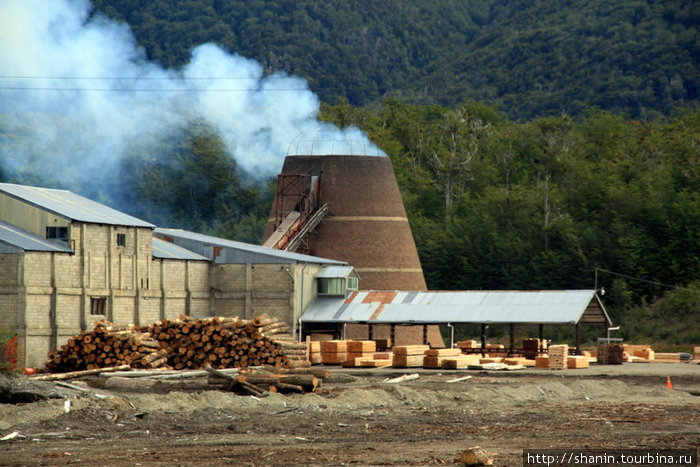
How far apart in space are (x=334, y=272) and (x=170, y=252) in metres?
8.20

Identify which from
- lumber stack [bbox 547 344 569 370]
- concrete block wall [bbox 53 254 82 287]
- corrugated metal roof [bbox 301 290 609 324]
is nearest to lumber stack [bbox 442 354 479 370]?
lumber stack [bbox 547 344 569 370]

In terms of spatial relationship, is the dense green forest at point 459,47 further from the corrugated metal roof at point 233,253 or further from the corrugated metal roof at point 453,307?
the corrugated metal roof at point 453,307

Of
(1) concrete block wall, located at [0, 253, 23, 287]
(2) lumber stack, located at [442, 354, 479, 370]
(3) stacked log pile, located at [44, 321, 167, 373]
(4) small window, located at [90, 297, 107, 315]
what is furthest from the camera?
(2) lumber stack, located at [442, 354, 479, 370]

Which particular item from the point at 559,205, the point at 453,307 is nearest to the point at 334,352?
the point at 453,307

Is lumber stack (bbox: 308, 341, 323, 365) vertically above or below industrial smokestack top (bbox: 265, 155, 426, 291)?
below

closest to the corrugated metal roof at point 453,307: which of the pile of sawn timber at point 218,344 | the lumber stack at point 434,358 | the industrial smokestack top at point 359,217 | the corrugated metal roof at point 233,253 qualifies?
the corrugated metal roof at point 233,253

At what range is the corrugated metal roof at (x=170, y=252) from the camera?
168ft

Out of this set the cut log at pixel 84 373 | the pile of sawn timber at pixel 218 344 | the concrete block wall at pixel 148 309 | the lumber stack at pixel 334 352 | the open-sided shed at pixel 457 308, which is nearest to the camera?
the cut log at pixel 84 373

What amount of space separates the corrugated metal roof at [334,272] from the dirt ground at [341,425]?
745 inches

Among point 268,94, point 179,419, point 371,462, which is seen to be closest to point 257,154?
point 268,94

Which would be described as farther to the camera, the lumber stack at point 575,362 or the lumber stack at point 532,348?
the lumber stack at point 532,348

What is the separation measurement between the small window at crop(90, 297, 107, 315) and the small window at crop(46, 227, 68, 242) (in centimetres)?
271

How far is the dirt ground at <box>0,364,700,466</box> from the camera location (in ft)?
68.7

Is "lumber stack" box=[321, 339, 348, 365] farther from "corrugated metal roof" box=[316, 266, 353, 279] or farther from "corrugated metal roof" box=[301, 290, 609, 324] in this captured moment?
"corrugated metal roof" box=[316, 266, 353, 279]
